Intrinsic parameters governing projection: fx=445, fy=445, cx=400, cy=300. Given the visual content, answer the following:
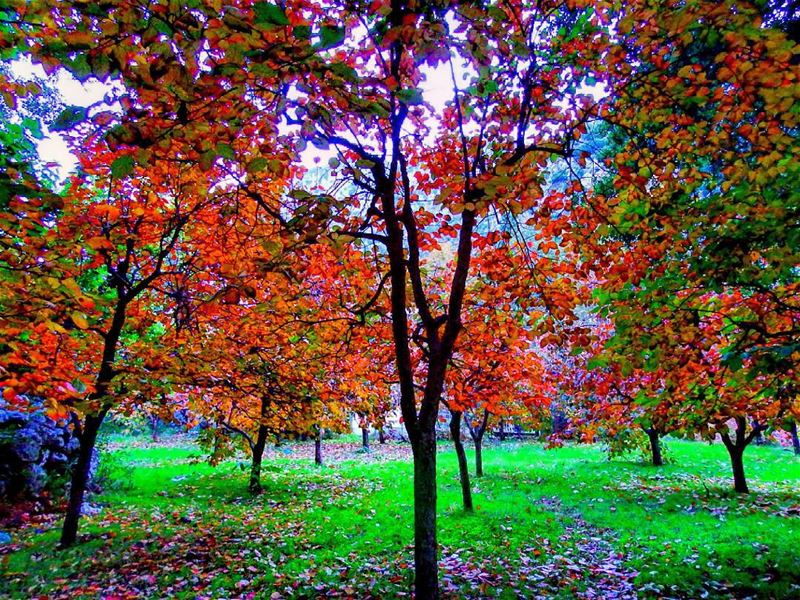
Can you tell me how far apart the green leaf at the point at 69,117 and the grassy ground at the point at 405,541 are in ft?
18.7

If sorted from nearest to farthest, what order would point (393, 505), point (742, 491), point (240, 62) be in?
1. point (240, 62)
2. point (393, 505)
3. point (742, 491)

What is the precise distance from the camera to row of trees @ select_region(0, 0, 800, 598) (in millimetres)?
2684

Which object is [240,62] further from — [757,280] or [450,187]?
[757,280]

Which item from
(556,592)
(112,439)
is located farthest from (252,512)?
(112,439)

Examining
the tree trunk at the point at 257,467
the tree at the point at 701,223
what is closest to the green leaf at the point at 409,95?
the tree at the point at 701,223

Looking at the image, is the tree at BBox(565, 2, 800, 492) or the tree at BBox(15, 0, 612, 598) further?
the tree at BBox(565, 2, 800, 492)

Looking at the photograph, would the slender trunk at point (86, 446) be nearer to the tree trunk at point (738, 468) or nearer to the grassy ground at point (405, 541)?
the grassy ground at point (405, 541)

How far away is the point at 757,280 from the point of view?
14.7 ft

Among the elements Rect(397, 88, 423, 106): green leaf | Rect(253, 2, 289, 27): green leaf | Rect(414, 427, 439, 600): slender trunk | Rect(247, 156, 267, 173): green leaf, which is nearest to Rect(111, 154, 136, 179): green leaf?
Rect(247, 156, 267, 173): green leaf

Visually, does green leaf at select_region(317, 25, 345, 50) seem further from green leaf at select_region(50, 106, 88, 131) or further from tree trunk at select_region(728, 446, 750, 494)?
tree trunk at select_region(728, 446, 750, 494)

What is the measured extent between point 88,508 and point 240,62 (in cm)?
1175

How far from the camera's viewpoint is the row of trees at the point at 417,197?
2684 millimetres

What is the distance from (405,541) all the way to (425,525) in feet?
12.5

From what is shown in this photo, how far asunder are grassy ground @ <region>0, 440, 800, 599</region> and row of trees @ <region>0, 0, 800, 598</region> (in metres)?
1.60
